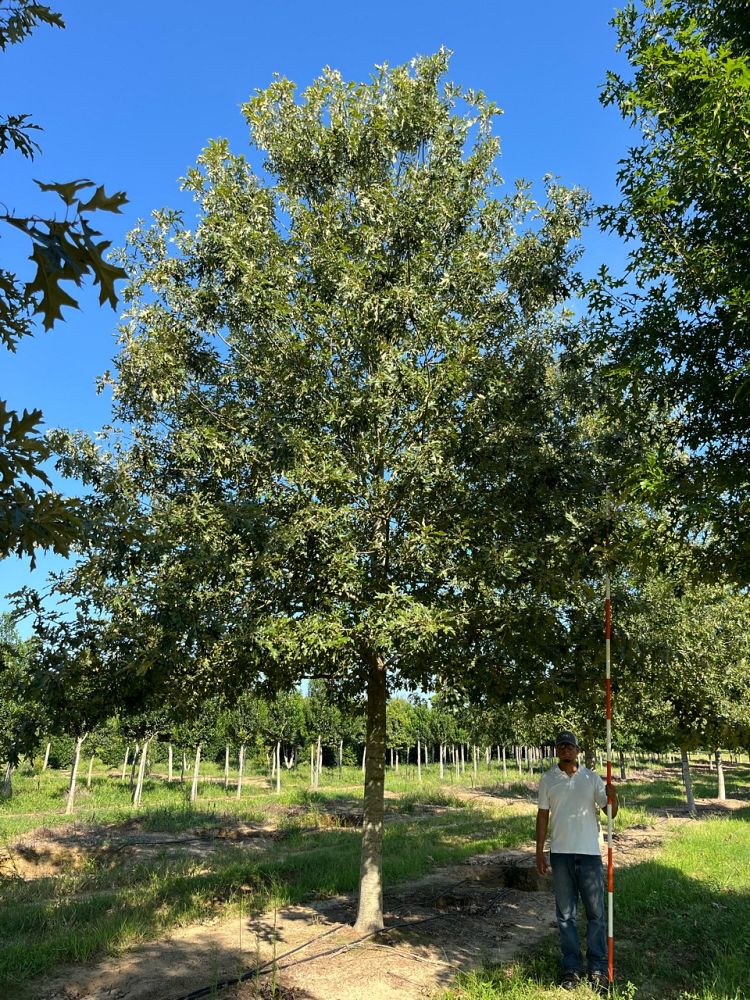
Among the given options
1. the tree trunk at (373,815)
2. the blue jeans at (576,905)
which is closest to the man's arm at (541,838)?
the blue jeans at (576,905)

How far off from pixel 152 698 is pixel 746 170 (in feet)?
26.9

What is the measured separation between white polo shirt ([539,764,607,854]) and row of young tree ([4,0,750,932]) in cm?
160

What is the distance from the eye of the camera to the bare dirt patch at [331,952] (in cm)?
689

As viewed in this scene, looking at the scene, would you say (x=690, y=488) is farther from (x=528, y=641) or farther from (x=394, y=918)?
(x=394, y=918)

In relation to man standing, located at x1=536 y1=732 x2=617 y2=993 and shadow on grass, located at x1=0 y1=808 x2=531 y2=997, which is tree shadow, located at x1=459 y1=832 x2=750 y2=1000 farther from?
shadow on grass, located at x1=0 y1=808 x2=531 y2=997

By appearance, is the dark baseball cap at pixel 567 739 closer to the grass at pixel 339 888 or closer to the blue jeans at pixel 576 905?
the blue jeans at pixel 576 905

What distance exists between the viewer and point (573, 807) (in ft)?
22.4

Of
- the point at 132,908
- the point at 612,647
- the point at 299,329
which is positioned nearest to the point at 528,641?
the point at 612,647

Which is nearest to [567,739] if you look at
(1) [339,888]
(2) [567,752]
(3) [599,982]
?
(2) [567,752]

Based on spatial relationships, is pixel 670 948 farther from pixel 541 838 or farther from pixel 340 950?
pixel 340 950

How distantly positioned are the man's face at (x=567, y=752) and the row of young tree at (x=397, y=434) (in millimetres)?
1473

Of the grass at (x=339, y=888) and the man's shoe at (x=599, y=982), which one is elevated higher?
the man's shoe at (x=599, y=982)

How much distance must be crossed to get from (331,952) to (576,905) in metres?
3.17

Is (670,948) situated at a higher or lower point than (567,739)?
lower
